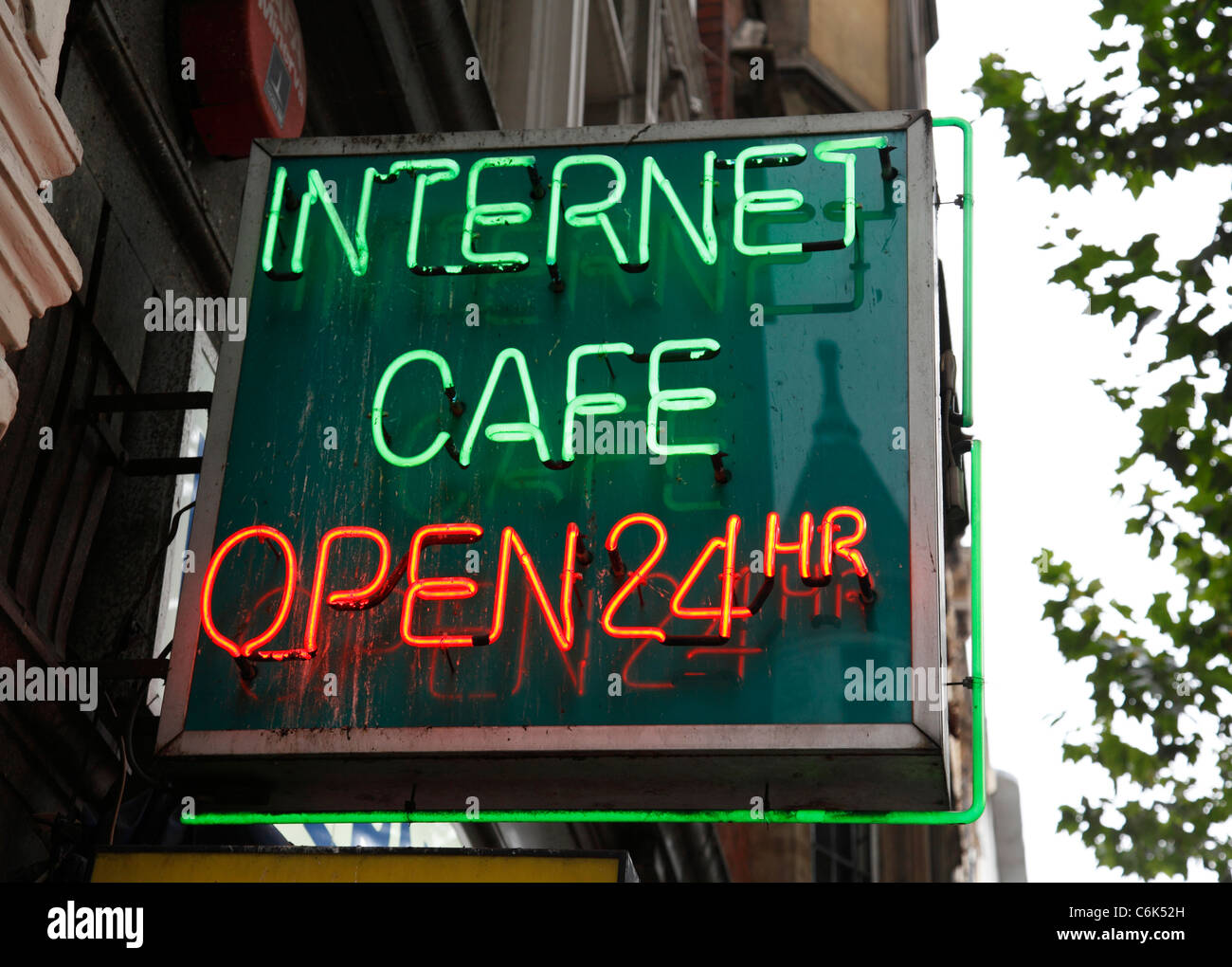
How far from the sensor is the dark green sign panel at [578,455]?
15.6 feet

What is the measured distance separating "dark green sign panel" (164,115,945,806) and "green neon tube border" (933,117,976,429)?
189mm

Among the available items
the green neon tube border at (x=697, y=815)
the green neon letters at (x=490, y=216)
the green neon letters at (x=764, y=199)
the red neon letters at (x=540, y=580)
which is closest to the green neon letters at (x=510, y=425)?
the red neon letters at (x=540, y=580)

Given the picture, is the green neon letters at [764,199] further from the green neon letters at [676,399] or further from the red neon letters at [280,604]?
the red neon letters at [280,604]

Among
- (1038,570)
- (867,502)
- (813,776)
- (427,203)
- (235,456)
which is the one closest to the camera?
(813,776)

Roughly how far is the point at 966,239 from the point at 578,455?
1.61m

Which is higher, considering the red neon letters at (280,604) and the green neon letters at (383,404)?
the green neon letters at (383,404)

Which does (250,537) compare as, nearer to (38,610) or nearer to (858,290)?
(38,610)

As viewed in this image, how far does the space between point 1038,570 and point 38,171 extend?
8643 millimetres

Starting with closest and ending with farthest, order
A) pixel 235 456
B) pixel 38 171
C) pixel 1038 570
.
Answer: pixel 38 171 < pixel 235 456 < pixel 1038 570

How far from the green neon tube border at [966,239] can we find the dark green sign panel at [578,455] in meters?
0.19

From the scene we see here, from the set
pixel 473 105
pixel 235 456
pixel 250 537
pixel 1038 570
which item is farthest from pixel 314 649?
pixel 1038 570

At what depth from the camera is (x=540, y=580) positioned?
16.4 feet

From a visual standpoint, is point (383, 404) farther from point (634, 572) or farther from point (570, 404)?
point (634, 572)

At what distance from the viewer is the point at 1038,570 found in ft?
36.9
